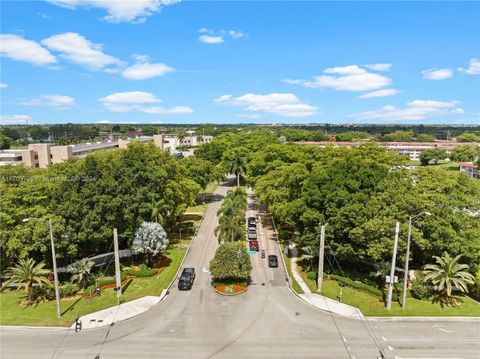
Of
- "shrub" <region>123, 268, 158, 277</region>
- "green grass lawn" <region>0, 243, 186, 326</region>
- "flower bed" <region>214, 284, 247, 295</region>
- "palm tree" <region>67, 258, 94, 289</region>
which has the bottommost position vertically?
"green grass lawn" <region>0, 243, 186, 326</region>

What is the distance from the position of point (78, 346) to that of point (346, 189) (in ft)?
91.7

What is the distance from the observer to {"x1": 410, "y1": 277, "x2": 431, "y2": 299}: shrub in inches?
1192

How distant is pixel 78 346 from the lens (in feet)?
76.3

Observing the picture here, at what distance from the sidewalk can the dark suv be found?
2154 millimetres

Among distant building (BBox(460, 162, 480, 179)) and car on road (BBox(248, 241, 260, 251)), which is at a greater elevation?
distant building (BBox(460, 162, 480, 179))

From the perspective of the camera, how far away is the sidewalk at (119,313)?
1036 inches

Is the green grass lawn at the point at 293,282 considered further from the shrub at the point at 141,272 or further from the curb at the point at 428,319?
the shrub at the point at 141,272

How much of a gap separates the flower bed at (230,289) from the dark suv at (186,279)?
2790 millimetres

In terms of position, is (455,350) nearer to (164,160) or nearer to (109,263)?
(109,263)

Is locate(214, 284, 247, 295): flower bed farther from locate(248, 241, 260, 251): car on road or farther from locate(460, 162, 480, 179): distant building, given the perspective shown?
locate(460, 162, 480, 179): distant building

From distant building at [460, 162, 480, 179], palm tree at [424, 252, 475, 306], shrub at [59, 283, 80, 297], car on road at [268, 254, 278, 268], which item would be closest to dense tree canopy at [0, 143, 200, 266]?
shrub at [59, 283, 80, 297]

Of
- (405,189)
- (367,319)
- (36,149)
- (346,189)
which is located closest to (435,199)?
(405,189)

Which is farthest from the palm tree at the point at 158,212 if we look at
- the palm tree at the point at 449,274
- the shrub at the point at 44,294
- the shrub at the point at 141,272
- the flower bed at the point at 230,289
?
the palm tree at the point at 449,274

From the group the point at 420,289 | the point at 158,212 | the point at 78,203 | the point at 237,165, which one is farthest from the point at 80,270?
the point at 237,165
